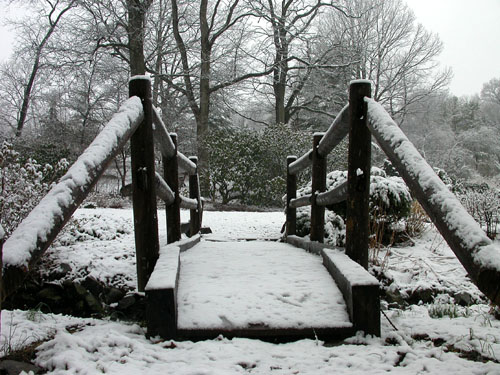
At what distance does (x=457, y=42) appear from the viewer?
98375 mm

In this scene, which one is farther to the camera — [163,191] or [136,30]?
[136,30]

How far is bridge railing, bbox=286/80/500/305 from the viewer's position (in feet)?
3.98

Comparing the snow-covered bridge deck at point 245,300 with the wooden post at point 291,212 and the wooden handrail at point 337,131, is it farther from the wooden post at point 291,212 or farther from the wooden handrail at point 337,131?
the wooden post at point 291,212

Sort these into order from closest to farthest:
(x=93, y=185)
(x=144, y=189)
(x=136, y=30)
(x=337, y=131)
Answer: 1. (x=93, y=185)
2. (x=144, y=189)
3. (x=337, y=131)
4. (x=136, y=30)

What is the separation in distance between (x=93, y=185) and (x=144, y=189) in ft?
2.49

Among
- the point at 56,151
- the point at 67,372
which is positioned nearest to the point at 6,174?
the point at 67,372

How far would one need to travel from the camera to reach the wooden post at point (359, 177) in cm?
229

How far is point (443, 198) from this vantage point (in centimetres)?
144

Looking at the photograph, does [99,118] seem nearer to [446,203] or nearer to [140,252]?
[140,252]

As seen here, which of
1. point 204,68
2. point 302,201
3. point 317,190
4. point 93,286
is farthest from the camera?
point 204,68

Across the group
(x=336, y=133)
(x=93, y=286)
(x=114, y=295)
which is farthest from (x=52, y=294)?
(x=336, y=133)

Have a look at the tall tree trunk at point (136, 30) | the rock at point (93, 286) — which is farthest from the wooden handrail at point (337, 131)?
the tall tree trunk at point (136, 30)

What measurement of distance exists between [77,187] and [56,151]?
48.4 ft

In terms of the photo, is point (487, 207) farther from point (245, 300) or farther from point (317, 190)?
point (245, 300)
